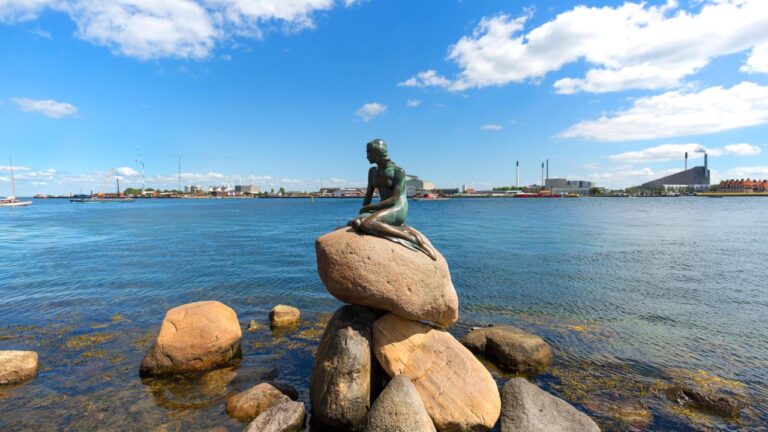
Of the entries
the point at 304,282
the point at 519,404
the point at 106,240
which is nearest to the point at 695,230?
the point at 304,282

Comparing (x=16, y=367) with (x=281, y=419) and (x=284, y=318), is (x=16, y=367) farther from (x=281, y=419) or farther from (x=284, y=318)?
(x=281, y=419)

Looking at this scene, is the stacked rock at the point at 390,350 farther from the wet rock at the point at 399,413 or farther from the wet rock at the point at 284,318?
the wet rock at the point at 284,318

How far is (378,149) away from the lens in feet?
30.2

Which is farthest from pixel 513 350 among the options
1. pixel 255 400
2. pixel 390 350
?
pixel 255 400

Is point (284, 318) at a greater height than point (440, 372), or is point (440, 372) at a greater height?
point (440, 372)

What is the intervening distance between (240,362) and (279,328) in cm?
290

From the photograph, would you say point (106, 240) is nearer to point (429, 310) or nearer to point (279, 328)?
point (279, 328)

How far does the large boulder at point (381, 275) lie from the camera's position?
7.68 meters

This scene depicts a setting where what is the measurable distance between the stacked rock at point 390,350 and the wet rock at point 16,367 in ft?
26.4

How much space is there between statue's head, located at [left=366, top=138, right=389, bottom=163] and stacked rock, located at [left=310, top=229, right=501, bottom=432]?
2.21 meters

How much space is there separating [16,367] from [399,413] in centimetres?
1034

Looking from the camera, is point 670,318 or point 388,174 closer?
point 388,174

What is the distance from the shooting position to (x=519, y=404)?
7465mm

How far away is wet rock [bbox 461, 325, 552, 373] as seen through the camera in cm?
1053
